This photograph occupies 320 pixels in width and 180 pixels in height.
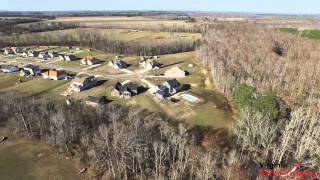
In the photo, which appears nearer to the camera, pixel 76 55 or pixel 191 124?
pixel 191 124

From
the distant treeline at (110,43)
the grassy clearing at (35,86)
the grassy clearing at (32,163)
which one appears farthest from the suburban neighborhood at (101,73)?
the grassy clearing at (32,163)

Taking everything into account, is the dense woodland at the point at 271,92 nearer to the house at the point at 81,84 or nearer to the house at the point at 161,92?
the house at the point at 161,92

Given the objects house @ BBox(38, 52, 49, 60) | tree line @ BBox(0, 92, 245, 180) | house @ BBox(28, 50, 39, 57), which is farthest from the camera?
house @ BBox(28, 50, 39, 57)

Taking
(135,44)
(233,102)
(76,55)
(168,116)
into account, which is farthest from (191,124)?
(135,44)

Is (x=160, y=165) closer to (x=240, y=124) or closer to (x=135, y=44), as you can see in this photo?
(x=240, y=124)

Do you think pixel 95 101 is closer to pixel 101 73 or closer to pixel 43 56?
pixel 101 73

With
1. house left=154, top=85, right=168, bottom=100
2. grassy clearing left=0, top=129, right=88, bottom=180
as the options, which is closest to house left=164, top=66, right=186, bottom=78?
house left=154, top=85, right=168, bottom=100

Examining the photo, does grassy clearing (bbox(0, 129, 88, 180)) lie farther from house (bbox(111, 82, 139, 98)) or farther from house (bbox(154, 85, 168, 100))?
house (bbox(154, 85, 168, 100))
